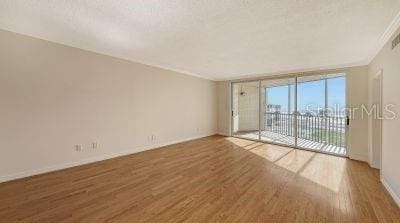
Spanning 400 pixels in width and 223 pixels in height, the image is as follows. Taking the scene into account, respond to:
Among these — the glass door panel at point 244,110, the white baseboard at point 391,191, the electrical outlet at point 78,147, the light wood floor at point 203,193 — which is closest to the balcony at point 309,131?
the glass door panel at point 244,110

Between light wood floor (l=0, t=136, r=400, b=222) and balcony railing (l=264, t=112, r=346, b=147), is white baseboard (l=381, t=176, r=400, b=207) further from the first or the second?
balcony railing (l=264, t=112, r=346, b=147)

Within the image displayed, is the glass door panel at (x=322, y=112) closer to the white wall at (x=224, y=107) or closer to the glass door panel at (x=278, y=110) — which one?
the glass door panel at (x=278, y=110)

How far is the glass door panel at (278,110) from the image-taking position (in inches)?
212

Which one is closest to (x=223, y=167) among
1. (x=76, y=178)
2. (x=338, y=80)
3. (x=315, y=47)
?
(x=76, y=178)

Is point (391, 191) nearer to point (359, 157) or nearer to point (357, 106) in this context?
point (359, 157)

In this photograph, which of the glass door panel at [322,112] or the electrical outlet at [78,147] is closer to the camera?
the electrical outlet at [78,147]

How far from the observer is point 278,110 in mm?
6207

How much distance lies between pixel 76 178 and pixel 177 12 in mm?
3018

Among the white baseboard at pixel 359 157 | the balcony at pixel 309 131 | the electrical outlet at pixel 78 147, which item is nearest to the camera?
the electrical outlet at pixel 78 147

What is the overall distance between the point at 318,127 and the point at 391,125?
10.5 feet

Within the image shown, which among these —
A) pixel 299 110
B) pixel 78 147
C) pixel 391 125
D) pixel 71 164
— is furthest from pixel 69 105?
pixel 299 110

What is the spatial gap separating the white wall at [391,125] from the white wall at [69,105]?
4604 mm

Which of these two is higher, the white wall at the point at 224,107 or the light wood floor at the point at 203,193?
the white wall at the point at 224,107

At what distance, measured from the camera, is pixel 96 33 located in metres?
2.71
